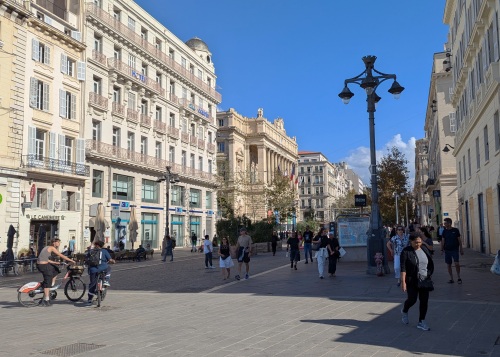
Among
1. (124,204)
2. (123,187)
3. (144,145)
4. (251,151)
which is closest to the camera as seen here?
(124,204)

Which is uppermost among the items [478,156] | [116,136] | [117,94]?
[117,94]

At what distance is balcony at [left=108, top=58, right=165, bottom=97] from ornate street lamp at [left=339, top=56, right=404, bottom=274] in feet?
85.0

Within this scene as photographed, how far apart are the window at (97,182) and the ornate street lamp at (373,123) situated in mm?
24279

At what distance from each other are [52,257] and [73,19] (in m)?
27.6

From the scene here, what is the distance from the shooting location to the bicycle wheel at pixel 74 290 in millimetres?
12625

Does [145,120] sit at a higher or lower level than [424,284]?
higher

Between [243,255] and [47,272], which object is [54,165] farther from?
[47,272]

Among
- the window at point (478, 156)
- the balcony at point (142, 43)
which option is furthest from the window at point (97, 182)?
the window at point (478, 156)

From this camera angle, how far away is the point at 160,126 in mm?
45562

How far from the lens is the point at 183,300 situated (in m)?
12.3

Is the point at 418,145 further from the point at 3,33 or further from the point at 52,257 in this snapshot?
the point at 52,257

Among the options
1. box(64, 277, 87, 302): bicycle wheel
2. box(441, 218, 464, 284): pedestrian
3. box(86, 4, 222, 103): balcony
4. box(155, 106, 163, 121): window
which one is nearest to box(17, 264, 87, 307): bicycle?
box(64, 277, 87, 302): bicycle wheel

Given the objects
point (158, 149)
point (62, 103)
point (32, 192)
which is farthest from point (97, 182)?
point (158, 149)

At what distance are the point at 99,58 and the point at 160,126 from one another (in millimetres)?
9606
